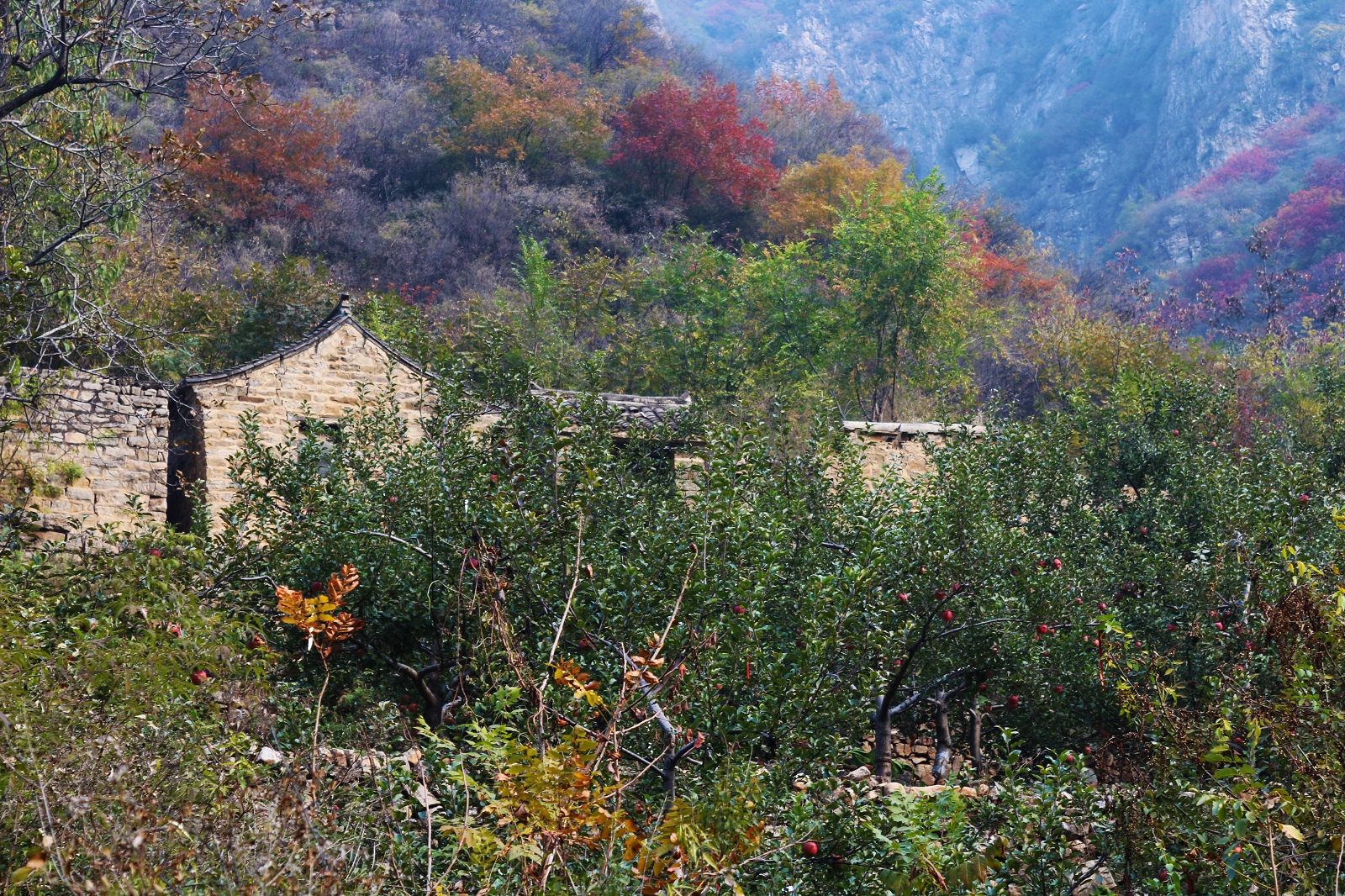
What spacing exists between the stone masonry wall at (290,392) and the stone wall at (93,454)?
48cm

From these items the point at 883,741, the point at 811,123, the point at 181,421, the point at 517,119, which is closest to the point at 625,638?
the point at 883,741

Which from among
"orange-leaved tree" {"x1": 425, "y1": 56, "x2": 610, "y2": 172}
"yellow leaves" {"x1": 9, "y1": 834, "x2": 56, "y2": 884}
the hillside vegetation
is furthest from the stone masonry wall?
"orange-leaved tree" {"x1": 425, "y1": 56, "x2": 610, "y2": 172}

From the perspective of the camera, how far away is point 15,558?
17.6ft

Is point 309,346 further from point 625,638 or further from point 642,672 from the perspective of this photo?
point 642,672

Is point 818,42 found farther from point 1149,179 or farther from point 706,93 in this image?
point 706,93

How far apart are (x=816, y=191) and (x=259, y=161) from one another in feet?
45.1

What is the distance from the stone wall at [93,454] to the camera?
939 centimetres

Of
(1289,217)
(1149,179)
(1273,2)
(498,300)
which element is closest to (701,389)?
(498,300)

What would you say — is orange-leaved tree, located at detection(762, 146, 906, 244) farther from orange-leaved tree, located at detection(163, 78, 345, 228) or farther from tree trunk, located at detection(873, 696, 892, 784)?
tree trunk, located at detection(873, 696, 892, 784)

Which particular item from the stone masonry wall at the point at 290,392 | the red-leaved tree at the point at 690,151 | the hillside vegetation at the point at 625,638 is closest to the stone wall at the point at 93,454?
the hillside vegetation at the point at 625,638

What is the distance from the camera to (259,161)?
22750 millimetres

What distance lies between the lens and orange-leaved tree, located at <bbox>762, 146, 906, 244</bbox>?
25.5m

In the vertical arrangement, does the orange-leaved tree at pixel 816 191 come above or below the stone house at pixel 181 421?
above

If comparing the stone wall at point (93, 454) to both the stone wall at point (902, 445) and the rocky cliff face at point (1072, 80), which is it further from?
the rocky cliff face at point (1072, 80)
